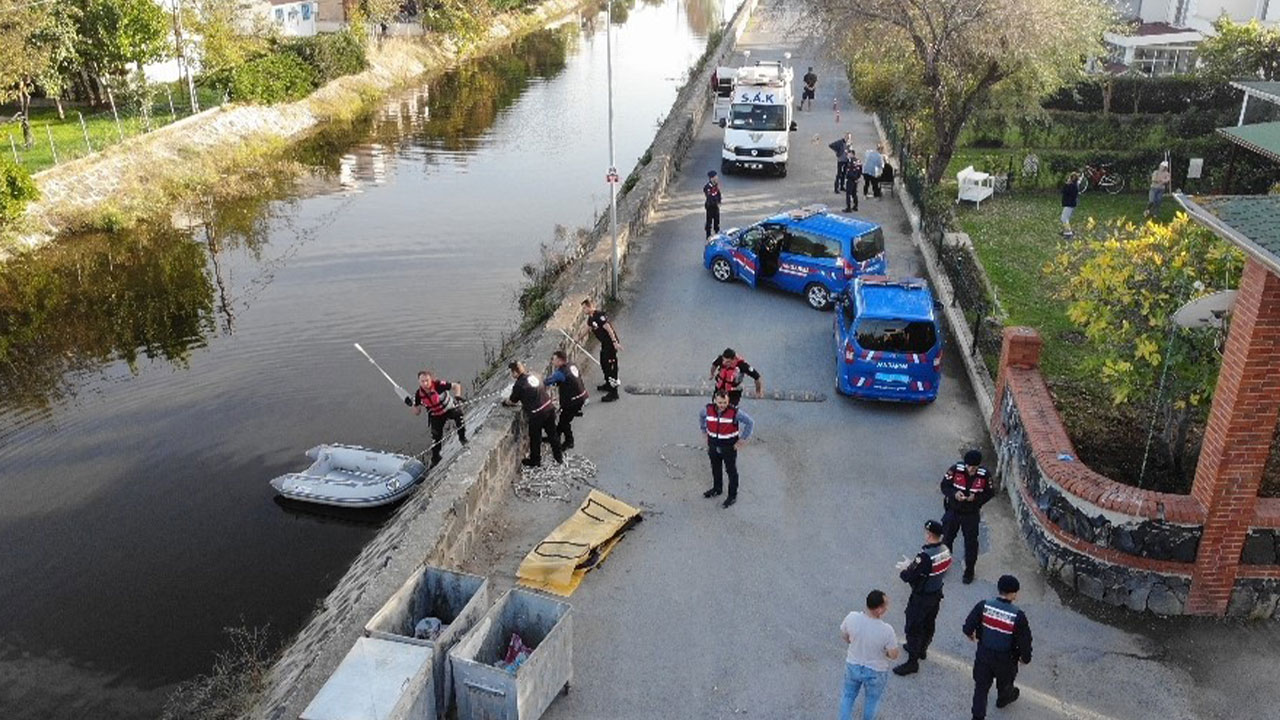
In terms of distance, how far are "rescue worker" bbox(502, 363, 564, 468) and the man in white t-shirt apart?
554cm

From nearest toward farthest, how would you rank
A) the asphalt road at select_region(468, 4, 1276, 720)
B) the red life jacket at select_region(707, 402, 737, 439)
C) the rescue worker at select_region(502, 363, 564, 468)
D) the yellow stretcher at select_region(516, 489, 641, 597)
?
1. the asphalt road at select_region(468, 4, 1276, 720)
2. the yellow stretcher at select_region(516, 489, 641, 597)
3. the red life jacket at select_region(707, 402, 737, 439)
4. the rescue worker at select_region(502, 363, 564, 468)

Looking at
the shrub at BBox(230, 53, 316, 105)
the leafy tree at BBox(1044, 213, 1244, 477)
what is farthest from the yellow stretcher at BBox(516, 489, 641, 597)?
the shrub at BBox(230, 53, 316, 105)

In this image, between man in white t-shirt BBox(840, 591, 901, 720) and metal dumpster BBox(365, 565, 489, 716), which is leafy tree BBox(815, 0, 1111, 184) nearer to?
man in white t-shirt BBox(840, 591, 901, 720)

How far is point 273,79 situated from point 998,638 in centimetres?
3990

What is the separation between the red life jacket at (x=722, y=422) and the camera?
1216cm

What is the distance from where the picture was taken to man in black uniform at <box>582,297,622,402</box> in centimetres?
1529

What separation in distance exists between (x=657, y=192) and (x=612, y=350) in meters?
12.1

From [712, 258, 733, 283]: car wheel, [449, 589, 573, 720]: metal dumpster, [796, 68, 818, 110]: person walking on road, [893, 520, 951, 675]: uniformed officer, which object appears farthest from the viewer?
[796, 68, 818, 110]: person walking on road

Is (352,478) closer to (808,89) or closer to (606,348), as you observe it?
(606,348)

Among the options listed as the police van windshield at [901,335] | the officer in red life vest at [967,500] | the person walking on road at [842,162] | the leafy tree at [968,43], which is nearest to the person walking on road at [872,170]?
the person walking on road at [842,162]

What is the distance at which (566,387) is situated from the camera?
43.9 feet

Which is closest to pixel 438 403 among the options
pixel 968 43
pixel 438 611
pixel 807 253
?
pixel 438 611

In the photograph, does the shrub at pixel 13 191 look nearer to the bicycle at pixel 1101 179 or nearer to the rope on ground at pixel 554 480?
the rope on ground at pixel 554 480

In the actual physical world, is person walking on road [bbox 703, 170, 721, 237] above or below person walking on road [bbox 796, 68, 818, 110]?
below
